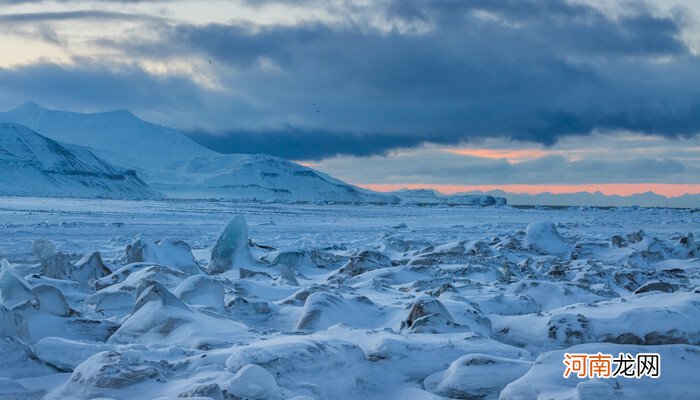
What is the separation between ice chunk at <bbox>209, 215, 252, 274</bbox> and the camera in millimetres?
10258

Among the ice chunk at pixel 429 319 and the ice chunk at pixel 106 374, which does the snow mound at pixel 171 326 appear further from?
the ice chunk at pixel 429 319

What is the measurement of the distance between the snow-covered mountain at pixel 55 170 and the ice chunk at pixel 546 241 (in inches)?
4366

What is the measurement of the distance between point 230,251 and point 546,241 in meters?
5.98

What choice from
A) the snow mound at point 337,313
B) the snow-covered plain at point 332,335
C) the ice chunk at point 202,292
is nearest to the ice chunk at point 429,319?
the snow-covered plain at point 332,335

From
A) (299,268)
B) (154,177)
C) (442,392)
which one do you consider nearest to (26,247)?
(299,268)

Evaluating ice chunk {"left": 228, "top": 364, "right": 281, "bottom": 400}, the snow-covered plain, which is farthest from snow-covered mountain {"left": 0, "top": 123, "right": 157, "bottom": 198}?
ice chunk {"left": 228, "top": 364, "right": 281, "bottom": 400}

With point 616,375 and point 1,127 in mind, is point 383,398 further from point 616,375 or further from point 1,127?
point 1,127

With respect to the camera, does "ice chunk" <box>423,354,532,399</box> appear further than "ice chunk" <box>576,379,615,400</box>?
Yes

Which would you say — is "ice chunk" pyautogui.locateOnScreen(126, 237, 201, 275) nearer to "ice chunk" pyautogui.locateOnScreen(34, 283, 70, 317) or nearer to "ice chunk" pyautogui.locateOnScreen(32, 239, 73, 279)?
"ice chunk" pyautogui.locateOnScreen(32, 239, 73, 279)

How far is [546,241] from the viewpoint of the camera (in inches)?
524

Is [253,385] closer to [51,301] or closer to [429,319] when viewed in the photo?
[429,319]

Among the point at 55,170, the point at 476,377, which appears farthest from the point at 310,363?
the point at 55,170

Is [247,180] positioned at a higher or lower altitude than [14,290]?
higher

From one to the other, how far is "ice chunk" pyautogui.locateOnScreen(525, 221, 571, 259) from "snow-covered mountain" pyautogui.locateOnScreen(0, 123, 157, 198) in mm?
110908
